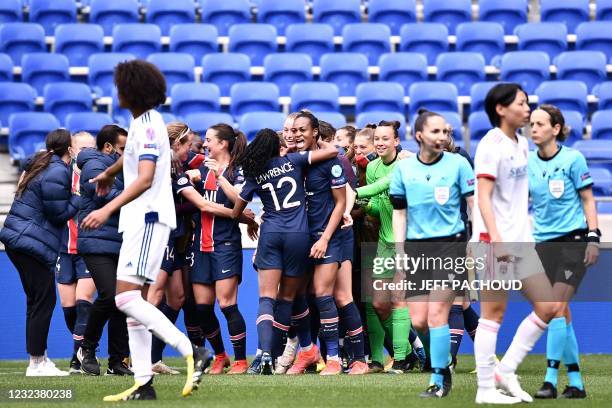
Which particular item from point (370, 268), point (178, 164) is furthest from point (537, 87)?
point (178, 164)

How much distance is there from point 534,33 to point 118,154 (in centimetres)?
981

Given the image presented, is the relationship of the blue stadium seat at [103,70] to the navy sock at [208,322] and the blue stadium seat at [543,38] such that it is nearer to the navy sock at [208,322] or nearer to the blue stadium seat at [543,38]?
the blue stadium seat at [543,38]

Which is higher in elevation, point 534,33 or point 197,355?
point 534,33

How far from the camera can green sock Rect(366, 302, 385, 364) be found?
10.2 metres

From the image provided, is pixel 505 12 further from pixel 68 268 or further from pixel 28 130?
pixel 68 268

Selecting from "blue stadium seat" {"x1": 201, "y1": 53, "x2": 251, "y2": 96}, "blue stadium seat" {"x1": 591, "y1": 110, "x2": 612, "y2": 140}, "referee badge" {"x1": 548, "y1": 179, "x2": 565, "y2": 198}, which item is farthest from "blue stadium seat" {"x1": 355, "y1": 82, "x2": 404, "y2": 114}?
"referee badge" {"x1": 548, "y1": 179, "x2": 565, "y2": 198}

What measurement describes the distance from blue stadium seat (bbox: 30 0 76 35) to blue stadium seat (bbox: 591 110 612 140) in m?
8.17

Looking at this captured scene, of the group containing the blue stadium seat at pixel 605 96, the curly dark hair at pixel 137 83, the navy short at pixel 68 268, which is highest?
the blue stadium seat at pixel 605 96

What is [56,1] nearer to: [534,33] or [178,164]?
[534,33]

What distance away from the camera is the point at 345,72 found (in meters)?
17.0

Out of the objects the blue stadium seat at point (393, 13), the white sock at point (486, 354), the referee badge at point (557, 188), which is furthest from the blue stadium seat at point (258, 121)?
the white sock at point (486, 354)

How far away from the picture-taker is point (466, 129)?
53.9 ft

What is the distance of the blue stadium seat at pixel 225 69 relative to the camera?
1708 cm

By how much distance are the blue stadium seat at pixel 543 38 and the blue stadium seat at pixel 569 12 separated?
640 millimetres
